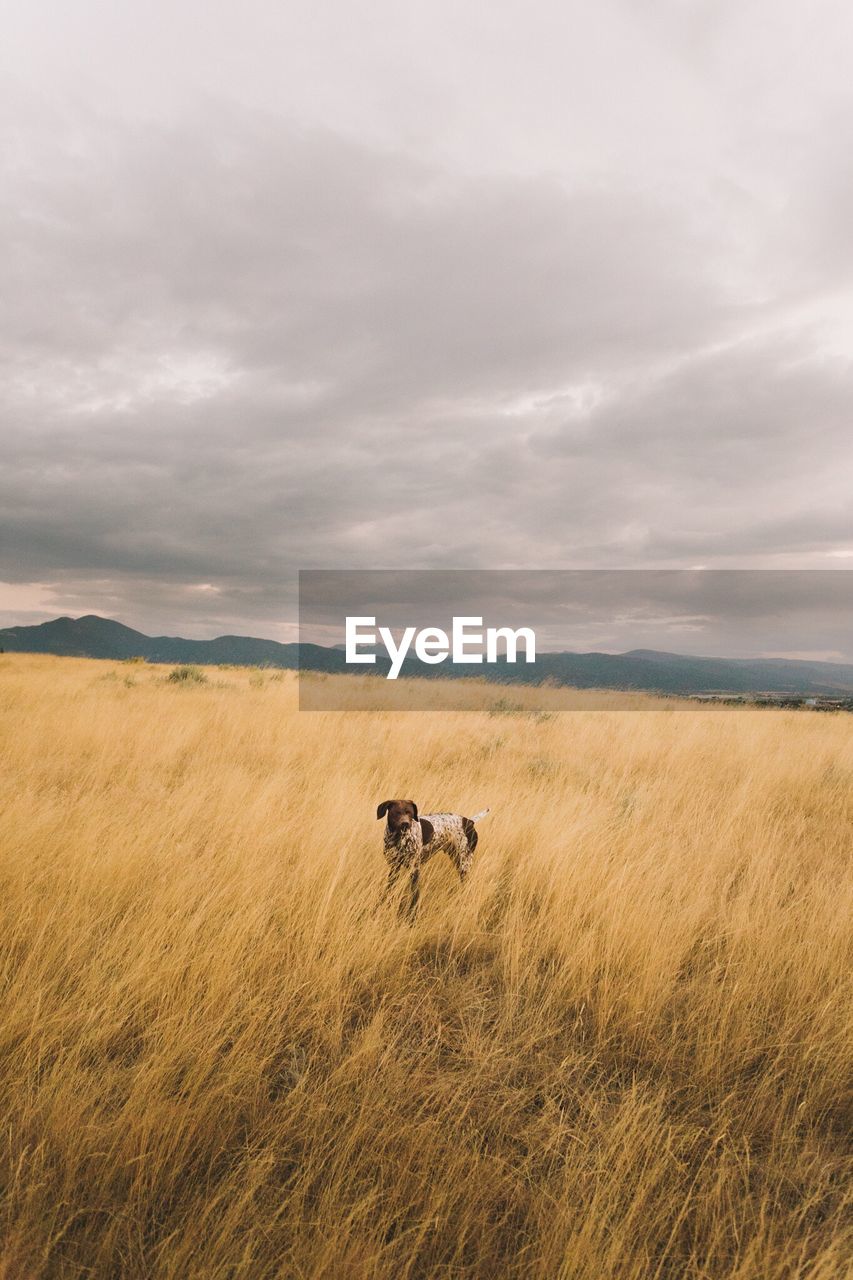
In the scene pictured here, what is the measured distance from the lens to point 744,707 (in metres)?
23.5

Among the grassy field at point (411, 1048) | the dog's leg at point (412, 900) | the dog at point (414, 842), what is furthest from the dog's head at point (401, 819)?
the grassy field at point (411, 1048)

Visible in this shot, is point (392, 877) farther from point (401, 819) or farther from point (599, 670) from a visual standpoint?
point (599, 670)

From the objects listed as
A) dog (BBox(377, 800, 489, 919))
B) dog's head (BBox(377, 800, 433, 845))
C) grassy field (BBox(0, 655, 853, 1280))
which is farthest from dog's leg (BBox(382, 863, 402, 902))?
dog's head (BBox(377, 800, 433, 845))

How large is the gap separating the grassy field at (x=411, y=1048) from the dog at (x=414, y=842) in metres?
0.18

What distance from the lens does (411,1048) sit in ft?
8.40

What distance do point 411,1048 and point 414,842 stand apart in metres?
1.30

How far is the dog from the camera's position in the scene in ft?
12.3

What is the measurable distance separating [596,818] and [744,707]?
20714 mm

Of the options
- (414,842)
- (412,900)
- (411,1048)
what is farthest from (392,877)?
(411,1048)

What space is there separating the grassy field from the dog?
18 cm

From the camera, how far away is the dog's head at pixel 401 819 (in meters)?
3.77

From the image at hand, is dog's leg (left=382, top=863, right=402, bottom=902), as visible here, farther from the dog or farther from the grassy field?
the grassy field

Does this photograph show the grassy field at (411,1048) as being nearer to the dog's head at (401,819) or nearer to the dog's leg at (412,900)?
the dog's leg at (412,900)

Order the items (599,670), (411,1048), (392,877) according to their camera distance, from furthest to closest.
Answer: (599,670), (392,877), (411,1048)
